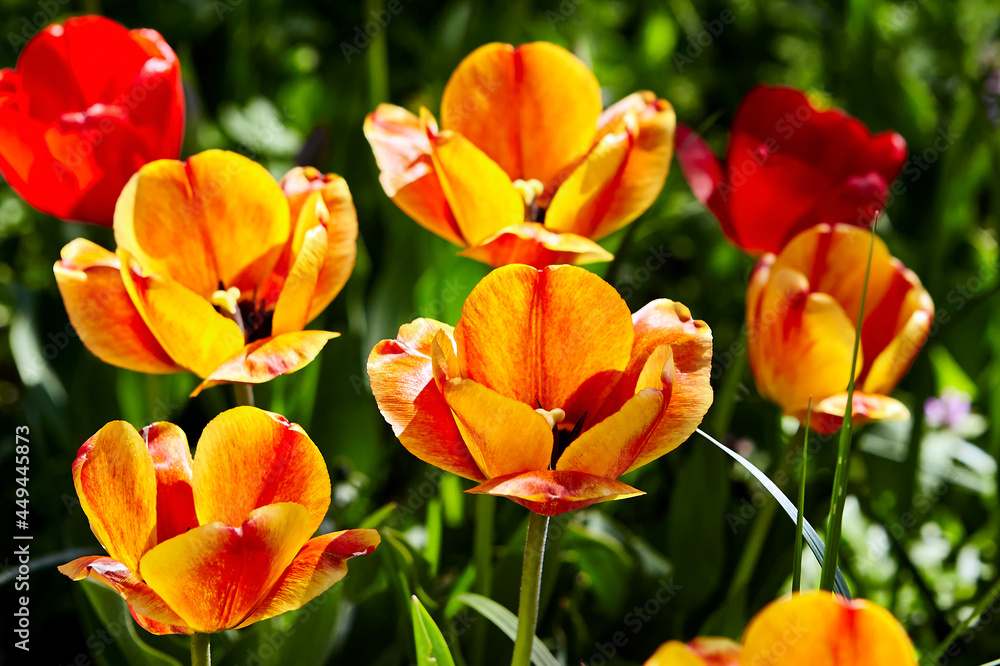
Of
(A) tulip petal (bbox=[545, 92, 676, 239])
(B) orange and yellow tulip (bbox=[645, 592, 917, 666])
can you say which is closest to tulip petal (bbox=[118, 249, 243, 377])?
(A) tulip petal (bbox=[545, 92, 676, 239])

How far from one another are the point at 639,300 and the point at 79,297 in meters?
0.87

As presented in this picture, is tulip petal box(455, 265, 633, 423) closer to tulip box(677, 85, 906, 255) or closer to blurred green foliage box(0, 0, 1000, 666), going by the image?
blurred green foliage box(0, 0, 1000, 666)

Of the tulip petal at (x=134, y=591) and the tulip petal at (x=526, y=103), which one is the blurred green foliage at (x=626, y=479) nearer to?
the tulip petal at (x=526, y=103)

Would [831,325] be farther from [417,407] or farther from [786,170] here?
[417,407]

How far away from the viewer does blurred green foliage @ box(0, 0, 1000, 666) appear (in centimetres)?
109

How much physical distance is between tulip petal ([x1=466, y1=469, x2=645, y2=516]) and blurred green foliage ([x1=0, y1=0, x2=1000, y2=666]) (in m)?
0.34

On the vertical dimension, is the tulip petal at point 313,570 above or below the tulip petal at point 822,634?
below

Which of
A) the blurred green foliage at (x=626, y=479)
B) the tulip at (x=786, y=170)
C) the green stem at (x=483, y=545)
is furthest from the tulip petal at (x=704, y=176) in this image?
the green stem at (x=483, y=545)

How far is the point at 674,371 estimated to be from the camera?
0.65 meters

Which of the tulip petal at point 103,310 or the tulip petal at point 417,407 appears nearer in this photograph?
the tulip petal at point 417,407

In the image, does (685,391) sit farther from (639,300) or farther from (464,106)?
(639,300)

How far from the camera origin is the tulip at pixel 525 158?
2.94 feet

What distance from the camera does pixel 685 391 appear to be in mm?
661

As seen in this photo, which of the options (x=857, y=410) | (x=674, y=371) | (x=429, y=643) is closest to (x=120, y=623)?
(x=429, y=643)
